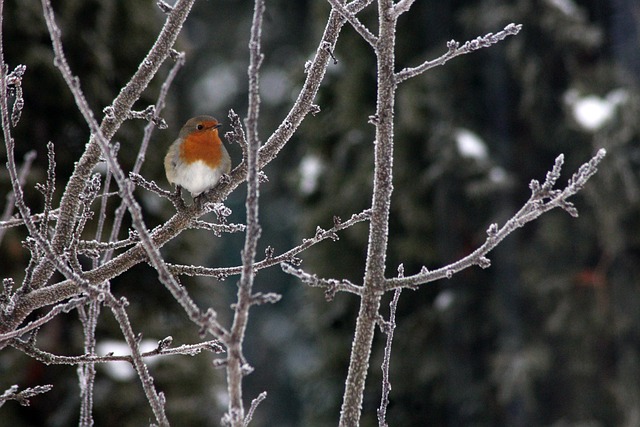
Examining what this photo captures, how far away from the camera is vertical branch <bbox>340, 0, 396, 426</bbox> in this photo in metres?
1.45

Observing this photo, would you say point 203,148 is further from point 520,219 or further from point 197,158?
point 520,219

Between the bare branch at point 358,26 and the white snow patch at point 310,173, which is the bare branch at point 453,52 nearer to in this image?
the bare branch at point 358,26

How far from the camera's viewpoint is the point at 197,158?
2.91m

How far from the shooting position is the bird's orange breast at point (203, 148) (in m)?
2.93

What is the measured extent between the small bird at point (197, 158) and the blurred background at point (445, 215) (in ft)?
7.36

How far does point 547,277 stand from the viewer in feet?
21.2

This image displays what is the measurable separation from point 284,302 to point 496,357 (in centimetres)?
859

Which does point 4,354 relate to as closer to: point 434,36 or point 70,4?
point 70,4

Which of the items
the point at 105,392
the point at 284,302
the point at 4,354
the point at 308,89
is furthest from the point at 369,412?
the point at 284,302

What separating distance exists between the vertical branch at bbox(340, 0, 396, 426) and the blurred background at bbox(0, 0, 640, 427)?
3.92 m

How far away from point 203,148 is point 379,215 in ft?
5.29

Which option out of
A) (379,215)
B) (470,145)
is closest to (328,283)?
(379,215)

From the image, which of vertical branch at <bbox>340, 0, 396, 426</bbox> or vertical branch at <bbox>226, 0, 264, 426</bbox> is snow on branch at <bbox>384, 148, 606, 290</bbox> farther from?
vertical branch at <bbox>226, 0, 264, 426</bbox>

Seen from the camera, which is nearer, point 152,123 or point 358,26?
point 358,26
